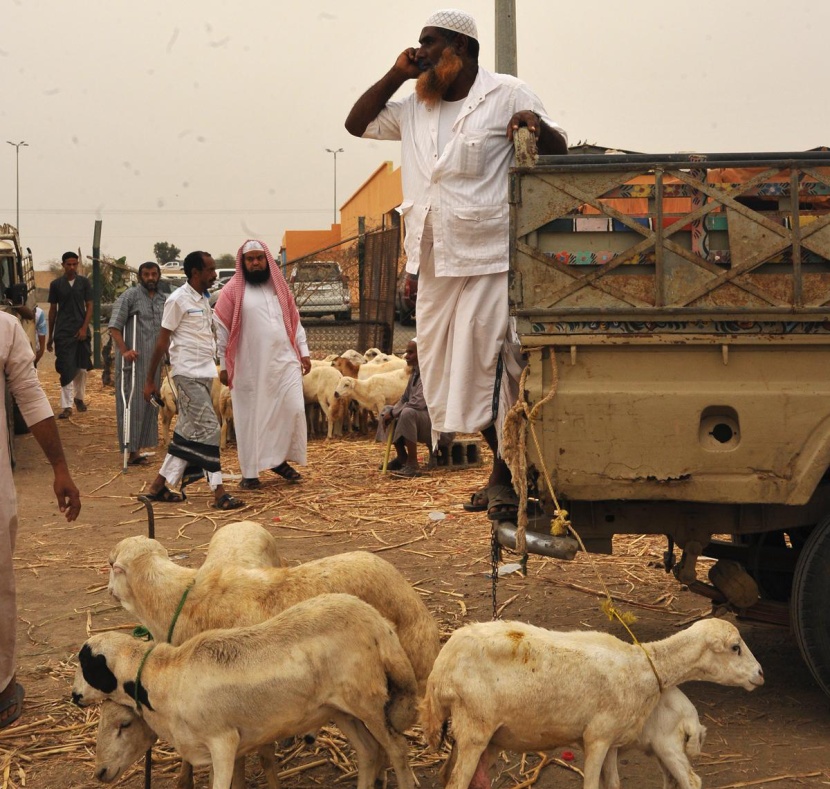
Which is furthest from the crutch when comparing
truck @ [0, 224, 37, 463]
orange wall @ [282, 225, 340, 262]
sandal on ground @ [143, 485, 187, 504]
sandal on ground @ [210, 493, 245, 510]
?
orange wall @ [282, 225, 340, 262]

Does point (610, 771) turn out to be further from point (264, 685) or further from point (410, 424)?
point (410, 424)

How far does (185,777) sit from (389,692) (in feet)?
2.88

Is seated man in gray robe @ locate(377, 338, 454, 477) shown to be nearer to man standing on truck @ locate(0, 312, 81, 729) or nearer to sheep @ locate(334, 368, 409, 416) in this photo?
sheep @ locate(334, 368, 409, 416)

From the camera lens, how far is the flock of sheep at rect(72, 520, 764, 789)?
11.6ft

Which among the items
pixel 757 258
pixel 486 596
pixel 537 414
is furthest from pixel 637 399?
pixel 486 596

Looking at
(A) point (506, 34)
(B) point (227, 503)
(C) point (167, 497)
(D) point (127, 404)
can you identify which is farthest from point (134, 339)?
(A) point (506, 34)

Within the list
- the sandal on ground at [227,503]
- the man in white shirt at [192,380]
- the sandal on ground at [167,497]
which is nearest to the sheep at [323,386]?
the man in white shirt at [192,380]

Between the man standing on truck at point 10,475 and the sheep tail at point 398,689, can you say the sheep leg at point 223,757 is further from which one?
the man standing on truck at point 10,475

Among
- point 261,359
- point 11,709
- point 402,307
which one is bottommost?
point 11,709

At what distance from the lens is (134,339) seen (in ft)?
37.6

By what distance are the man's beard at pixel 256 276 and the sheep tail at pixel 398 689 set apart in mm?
6420

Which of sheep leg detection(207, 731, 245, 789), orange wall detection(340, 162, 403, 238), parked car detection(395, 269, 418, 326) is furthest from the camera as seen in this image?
orange wall detection(340, 162, 403, 238)

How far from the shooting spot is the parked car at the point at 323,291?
18281 mm

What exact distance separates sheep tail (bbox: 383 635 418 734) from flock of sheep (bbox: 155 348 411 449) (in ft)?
26.7
